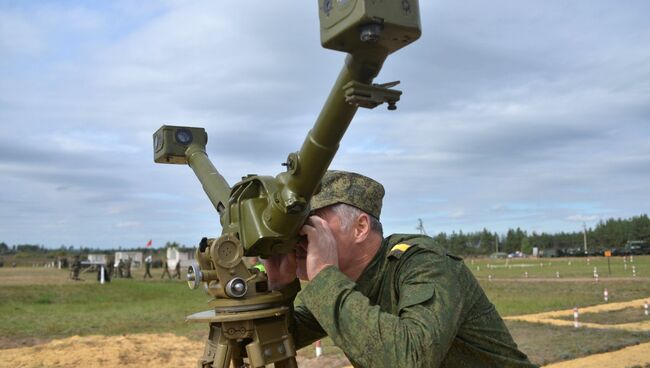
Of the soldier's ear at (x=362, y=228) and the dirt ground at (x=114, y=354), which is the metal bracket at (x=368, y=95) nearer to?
the soldier's ear at (x=362, y=228)

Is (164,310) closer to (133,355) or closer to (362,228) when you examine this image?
(133,355)

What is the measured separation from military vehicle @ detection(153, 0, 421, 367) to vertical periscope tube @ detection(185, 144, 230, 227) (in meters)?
0.06

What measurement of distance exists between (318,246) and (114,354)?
11.0 m

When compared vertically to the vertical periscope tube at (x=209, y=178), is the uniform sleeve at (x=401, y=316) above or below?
below

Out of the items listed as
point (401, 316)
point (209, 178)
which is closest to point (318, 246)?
point (401, 316)

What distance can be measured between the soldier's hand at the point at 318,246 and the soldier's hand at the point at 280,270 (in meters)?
0.41

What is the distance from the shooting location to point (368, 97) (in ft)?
6.35

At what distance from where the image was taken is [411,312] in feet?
7.22

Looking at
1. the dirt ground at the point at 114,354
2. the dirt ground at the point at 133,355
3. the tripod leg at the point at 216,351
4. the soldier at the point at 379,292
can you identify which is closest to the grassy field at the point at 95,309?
the dirt ground at the point at 114,354

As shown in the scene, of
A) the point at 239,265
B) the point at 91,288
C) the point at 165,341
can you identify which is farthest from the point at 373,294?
the point at 91,288

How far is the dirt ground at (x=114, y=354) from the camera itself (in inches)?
451

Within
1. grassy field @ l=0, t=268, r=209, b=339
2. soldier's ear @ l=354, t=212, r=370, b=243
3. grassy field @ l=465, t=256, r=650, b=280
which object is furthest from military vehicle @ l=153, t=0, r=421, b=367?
grassy field @ l=465, t=256, r=650, b=280

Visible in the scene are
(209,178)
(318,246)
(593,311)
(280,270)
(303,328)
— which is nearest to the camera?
(318,246)

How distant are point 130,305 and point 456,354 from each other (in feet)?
75.6
